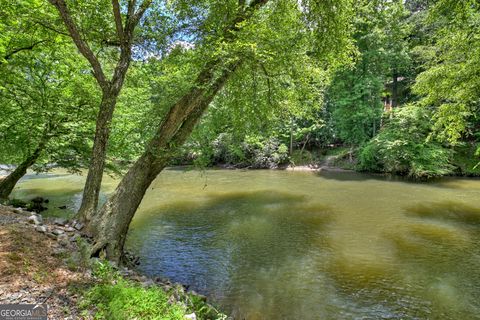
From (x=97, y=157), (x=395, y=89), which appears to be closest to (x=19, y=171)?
(x=97, y=157)

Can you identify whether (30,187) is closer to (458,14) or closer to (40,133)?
(40,133)

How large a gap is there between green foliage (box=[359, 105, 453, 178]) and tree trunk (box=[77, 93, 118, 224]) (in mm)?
18849

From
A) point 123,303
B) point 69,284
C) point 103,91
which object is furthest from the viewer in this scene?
point 103,91

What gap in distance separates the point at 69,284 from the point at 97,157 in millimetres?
3217

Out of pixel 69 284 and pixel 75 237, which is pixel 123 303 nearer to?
pixel 69 284

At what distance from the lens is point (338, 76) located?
26141mm

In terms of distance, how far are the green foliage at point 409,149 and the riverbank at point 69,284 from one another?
63.2 ft

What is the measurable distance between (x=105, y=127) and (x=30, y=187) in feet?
45.0

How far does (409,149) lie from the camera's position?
68.7 feet

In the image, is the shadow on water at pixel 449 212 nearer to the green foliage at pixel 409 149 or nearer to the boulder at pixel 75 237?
the green foliage at pixel 409 149

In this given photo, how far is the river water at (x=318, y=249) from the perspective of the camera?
5582 millimetres

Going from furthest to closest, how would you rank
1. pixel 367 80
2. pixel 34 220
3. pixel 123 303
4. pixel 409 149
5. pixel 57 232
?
1. pixel 367 80
2. pixel 409 149
3. pixel 34 220
4. pixel 57 232
5. pixel 123 303

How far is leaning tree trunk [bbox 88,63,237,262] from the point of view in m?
6.18

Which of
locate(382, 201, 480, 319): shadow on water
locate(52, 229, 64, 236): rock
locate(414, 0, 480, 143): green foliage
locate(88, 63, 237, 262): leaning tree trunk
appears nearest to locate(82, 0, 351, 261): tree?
locate(88, 63, 237, 262): leaning tree trunk
